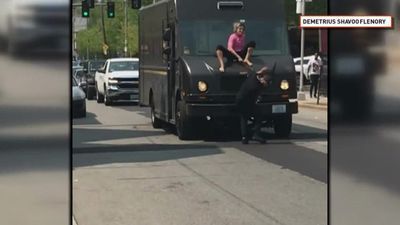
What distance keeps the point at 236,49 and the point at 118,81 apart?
7.77m

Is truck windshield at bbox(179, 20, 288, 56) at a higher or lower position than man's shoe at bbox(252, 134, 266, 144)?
higher

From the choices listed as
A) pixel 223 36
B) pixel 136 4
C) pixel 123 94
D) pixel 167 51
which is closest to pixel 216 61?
pixel 223 36

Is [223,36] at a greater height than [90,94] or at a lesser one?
greater

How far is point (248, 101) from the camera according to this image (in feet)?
34.1

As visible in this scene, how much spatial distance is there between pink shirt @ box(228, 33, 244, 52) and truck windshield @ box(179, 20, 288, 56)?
0.10 metres

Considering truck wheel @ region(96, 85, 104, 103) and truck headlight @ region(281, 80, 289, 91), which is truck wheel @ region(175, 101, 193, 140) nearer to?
truck headlight @ region(281, 80, 289, 91)

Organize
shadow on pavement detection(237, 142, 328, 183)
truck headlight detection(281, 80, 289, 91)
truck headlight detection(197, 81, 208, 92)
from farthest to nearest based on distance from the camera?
truck headlight detection(281, 80, 289, 91) < truck headlight detection(197, 81, 208, 92) < shadow on pavement detection(237, 142, 328, 183)

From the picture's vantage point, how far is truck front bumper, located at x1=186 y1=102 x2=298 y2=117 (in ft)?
35.5

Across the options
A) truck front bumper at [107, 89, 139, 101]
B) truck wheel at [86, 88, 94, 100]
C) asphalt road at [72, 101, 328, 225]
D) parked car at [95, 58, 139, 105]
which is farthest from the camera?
truck wheel at [86, 88, 94, 100]

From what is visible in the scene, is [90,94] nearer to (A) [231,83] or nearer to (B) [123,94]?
(B) [123,94]

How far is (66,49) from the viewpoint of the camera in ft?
11.0

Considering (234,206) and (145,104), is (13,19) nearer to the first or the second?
(234,206)

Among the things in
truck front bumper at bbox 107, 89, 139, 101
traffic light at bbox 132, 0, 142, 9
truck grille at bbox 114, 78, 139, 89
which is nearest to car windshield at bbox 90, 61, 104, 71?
truck front bumper at bbox 107, 89, 139, 101

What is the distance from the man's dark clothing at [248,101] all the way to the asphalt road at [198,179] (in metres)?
0.34
